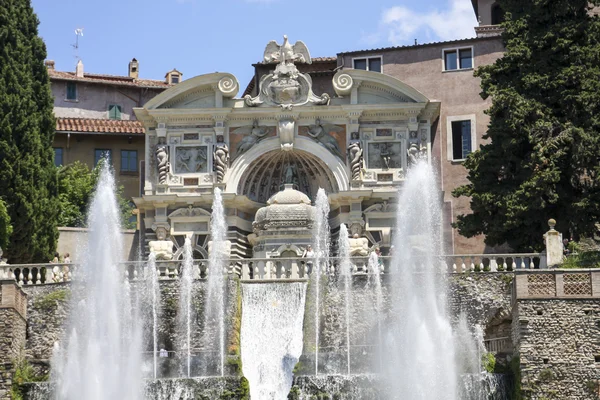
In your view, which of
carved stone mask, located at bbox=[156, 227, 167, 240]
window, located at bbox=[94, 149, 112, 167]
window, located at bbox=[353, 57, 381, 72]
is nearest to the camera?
carved stone mask, located at bbox=[156, 227, 167, 240]

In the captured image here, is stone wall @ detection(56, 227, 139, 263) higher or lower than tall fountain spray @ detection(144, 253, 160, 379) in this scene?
higher

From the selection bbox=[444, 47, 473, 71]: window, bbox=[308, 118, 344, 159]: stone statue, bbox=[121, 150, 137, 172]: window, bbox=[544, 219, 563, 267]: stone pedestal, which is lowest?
bbox=[544, 219, 563, 267]: stone pedestal

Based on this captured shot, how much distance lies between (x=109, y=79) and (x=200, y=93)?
48.4ft

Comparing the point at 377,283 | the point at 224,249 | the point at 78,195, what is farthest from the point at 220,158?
the point at 377,283

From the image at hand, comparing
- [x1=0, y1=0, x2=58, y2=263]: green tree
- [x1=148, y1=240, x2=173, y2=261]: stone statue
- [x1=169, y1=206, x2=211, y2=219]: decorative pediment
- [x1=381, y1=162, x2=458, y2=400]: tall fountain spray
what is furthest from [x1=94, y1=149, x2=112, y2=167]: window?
[x1=381, y1=162, x2=458, y2=400]: tall fountain spray

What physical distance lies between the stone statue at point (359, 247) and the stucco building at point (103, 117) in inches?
536

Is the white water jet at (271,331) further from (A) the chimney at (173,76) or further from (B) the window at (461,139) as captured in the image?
(A) the chimney at (173,76)

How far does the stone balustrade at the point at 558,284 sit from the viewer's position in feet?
133

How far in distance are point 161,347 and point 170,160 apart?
1182 centimetres

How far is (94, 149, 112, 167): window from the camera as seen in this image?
6225 cm

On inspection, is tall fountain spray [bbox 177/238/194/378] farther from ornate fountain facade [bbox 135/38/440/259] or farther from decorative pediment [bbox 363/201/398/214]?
decorative pediment [bbox 363/201/398/214]

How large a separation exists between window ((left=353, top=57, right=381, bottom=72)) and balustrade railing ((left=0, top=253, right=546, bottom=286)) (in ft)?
41.0

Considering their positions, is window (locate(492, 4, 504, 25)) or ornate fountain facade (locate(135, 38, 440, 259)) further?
window (locate(492, 4, 504, 25))

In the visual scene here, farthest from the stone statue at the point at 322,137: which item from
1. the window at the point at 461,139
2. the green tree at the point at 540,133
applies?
the green tree at the point at 540,133
